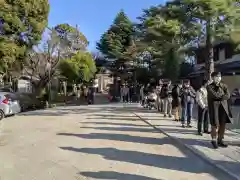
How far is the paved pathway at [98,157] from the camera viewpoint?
713 centimetres

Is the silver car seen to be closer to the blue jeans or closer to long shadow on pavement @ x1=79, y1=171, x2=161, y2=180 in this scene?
the blue jeans

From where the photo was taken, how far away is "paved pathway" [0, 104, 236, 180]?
281 inches

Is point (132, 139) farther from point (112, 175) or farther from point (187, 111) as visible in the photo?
point (112, 175)

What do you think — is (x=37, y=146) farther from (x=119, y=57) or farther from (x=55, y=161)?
(x=119, y=57)

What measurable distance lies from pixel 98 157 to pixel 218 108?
9.68 feet

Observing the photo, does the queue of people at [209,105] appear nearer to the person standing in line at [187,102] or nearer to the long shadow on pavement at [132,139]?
the person standing in line at [187,102]

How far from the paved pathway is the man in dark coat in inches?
32.2

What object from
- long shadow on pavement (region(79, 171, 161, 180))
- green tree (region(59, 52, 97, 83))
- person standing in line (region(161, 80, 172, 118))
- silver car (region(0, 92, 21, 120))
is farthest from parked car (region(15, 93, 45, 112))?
long shadow on pavement (region(79, 171, 161, 180))

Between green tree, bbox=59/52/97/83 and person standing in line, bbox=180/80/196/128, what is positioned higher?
green tree, bbox=59/52/97/83

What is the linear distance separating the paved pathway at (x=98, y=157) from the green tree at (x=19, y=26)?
1604cm

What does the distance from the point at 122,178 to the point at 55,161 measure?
206 centimetres

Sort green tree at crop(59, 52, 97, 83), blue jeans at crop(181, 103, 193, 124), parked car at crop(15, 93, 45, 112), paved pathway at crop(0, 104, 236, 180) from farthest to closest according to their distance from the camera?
green tree at crop(59, 52, 97, 83)
parked car at crop(15, 93, 45, 112)
blue jeans at crop(181, 103, 193, 124)
paved pathway at crop(0, 104, 236, 180)

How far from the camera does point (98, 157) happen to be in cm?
862

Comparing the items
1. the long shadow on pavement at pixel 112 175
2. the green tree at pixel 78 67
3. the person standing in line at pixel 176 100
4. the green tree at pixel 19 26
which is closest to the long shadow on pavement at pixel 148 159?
the long shadow on pavement at pixel 112 175
